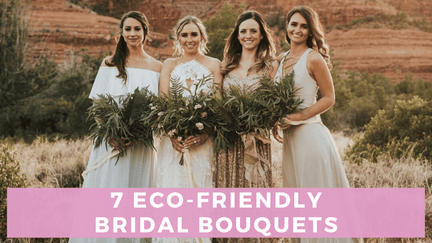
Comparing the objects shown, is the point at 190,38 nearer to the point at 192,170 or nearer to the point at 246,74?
the point at 246,74

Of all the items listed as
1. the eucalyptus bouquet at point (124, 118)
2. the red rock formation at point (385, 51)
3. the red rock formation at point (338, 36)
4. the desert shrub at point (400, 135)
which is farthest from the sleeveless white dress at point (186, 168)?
the red rock formation at point (385, 51)

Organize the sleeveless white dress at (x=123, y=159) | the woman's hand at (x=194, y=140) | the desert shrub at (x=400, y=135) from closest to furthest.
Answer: the woman's hand at (x=194, y=140) < the sleeveless white dress at (x=123, y=159) < the desert shrub at (x=400, y=135)

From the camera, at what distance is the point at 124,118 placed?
4.23 m

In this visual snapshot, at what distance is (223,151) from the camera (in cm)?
420

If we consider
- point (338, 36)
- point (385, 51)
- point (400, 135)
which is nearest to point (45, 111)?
point (400, 135)

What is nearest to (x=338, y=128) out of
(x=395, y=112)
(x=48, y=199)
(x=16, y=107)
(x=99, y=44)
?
(x=395, y=112)

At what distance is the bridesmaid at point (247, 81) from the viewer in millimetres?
4145

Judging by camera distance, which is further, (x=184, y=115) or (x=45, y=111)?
(x=45, y=111)

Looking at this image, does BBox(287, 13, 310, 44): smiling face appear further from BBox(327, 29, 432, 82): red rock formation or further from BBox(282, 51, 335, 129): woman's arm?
BBox(327, 29, 432, 82): red rock formation

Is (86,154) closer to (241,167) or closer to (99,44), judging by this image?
(241,167)

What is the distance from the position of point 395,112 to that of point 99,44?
135 ft

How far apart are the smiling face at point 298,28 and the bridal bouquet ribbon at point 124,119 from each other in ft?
5.48

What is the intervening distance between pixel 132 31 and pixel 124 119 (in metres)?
1.15

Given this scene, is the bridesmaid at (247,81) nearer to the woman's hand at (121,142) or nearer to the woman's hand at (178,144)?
the woman's hand at (178,144)
